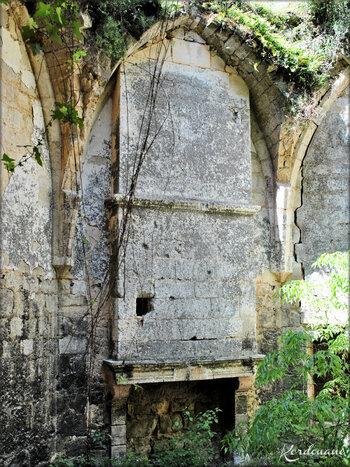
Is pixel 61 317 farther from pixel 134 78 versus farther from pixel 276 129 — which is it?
pixel 276 129

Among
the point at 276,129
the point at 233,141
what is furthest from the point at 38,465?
the point at 276,129

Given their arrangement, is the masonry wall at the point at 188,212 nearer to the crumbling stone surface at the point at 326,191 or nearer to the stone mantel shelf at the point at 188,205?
the stone mantel shelf at the point at 188,205

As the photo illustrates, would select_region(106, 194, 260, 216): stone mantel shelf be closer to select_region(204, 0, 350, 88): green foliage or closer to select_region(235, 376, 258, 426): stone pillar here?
select_region(204, 0, 350, 88): green foliage

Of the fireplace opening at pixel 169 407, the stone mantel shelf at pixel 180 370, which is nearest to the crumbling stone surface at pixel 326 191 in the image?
the stone mantel shelf at pixel 180 370

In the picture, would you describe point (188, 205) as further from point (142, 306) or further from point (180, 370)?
point (180, 370)

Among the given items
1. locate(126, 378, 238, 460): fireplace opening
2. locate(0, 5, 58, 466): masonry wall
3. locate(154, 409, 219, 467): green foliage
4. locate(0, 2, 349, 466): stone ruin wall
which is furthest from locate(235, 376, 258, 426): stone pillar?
locate(0, 5, 58, 466): masonry wall

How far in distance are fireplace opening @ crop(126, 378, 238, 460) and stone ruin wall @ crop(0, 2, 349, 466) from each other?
10 cm

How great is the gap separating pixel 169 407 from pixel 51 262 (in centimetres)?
197

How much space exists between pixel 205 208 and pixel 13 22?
2.49 meters

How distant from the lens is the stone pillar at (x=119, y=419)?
14.6ft

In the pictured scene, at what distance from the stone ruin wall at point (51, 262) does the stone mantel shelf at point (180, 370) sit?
339 mm

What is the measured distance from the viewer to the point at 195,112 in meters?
5.16

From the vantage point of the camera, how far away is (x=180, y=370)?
462cm

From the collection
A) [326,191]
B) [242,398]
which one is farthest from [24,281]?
[326,191]
